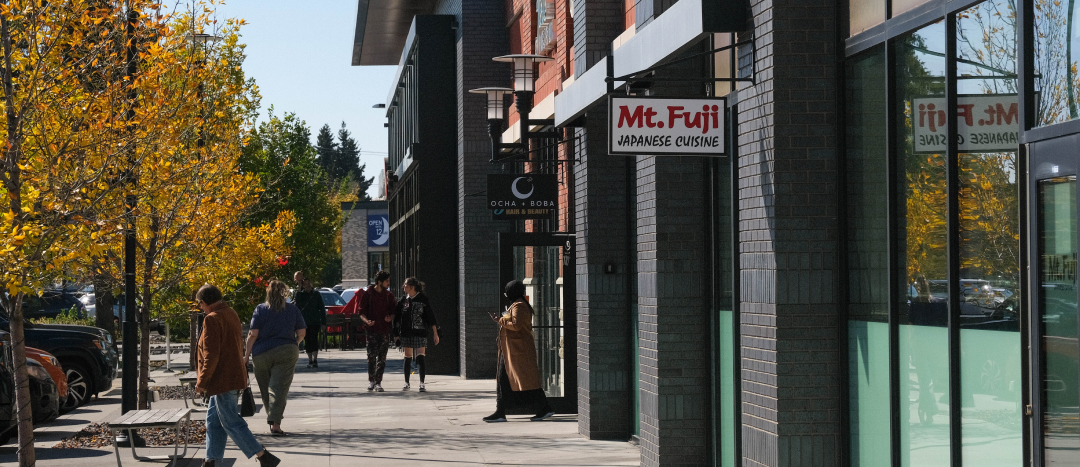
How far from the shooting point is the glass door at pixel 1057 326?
535cm

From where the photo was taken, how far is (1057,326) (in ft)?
18.0

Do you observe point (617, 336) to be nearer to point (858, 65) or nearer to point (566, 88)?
point (566, 88)

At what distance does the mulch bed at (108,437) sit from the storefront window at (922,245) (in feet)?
26.9

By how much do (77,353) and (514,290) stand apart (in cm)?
759

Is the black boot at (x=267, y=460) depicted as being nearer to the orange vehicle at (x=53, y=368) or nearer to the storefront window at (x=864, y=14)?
the orange vehicle at (x=53, y=368)

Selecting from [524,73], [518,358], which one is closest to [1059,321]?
[518,358]

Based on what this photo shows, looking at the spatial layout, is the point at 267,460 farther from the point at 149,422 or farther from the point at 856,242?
the point at 856,242

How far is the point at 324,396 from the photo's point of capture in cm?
1861

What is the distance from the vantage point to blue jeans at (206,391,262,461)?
10.5 metres

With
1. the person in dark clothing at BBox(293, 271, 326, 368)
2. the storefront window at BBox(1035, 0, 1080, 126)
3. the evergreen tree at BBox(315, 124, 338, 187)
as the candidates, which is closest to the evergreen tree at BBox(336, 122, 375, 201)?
the evergreen tree at BBox(315, 124, 338, 187)

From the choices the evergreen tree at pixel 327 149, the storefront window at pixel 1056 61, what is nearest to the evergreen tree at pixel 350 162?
the evergreen tree at pixel 327 149

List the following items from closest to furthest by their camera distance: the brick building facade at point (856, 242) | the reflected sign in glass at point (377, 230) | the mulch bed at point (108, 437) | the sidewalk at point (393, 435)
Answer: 1. the brick building facade at point (856, 242)
2. the sidewalk at point (393, 435)
3. the mulch bed at point (108, 437)
4. the reflected sign in glass at point (377, 230)

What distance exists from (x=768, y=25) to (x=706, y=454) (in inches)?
156

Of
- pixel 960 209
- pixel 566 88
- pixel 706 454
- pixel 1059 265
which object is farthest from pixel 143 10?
pixel 1059 265
